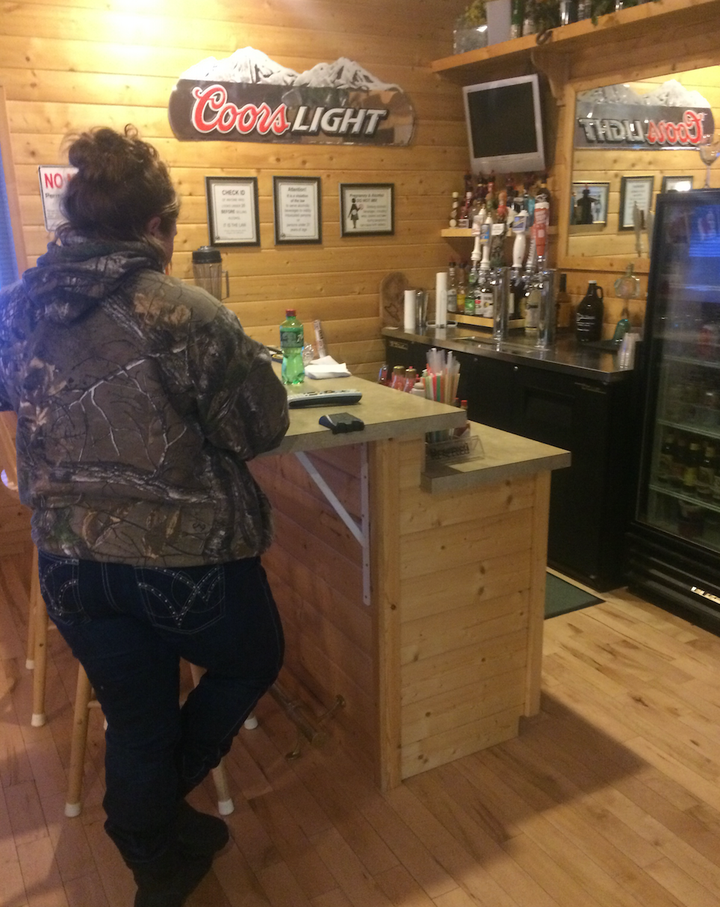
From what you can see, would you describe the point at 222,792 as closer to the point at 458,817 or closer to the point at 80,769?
the point at 80,769

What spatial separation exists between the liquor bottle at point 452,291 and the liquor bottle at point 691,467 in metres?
1.63

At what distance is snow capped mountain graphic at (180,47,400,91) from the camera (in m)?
3.49

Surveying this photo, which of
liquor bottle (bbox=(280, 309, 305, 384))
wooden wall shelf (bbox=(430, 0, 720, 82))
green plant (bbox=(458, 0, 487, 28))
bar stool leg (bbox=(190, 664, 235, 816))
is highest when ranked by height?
green plant (bbox=(458, 0, 487, 28))

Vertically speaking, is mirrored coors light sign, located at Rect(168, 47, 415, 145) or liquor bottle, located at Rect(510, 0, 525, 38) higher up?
liquor bottle, located at Rect(510, 0, 525, 38)

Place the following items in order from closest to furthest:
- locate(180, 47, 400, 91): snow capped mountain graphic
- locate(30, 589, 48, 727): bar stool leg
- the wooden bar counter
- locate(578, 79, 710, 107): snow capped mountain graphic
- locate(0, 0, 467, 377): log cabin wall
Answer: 1. the wooden bar counter
2. locate(30, 589, 48, 727): bar stool leg
3. locate(0, 0, 467, 377): log cabin wall
4. locate(578, 79, 710, 107): snow capped mountain graphic
5. locate(180, 47, 400, 91): snow capped mountain graphic

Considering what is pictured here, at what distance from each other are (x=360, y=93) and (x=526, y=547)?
106 inches

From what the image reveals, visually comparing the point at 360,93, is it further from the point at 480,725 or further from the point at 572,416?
the point at 480,725

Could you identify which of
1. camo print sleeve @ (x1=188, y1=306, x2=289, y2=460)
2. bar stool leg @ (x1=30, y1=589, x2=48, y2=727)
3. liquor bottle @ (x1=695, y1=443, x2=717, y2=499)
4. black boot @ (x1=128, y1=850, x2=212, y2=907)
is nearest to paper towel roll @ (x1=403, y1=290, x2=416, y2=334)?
liquor bottle @ (x1=695, y1=443, x2=717, y2=499)

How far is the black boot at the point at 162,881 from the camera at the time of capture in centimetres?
164

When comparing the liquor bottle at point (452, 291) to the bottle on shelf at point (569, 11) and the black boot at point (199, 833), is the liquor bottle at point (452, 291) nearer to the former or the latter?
the bottle on shelf at point (569, 11)

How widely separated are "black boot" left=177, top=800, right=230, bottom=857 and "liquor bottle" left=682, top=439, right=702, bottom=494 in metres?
2.11

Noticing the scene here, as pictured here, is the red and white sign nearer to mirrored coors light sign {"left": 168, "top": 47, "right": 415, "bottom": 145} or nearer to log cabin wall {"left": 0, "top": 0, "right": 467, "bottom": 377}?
log cabin wall {"left": 0, "top": 0, "right": 467, "bottom": 377}

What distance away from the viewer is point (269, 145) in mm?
3709

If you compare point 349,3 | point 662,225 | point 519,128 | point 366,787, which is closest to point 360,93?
point 349,3
